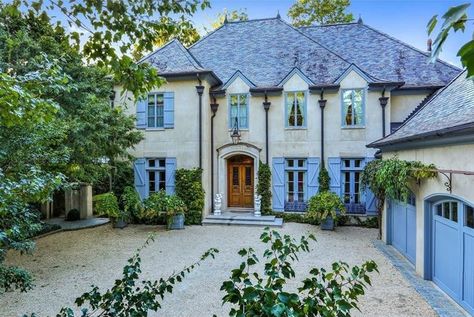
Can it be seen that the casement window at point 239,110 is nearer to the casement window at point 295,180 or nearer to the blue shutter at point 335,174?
the casement window at point 295,180

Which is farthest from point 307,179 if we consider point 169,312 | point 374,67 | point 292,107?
point 169,312

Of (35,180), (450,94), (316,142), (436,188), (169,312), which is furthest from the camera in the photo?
(316,142)

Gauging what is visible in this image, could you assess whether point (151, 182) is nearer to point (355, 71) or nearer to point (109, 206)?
point (109, 206)

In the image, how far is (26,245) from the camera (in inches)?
167

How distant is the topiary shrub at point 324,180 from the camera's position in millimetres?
12062

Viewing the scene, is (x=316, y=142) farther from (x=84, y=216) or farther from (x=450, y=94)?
(x=84, y=216)

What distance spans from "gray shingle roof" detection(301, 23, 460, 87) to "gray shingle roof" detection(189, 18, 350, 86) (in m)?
1.48

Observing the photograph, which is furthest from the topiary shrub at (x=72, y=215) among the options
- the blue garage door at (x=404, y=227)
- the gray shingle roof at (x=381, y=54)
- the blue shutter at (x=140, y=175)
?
the gray shingle roof at (x=381, y=54)

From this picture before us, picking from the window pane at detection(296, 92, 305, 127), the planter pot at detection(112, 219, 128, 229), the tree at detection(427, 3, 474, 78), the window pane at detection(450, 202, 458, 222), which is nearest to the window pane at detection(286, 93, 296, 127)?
the window pane at detection(296, 92, 305, 127)

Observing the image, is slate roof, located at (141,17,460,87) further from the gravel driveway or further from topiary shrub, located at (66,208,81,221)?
topiary shrub, located at (66,208,81,221)

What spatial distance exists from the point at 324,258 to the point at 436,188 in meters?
3.31

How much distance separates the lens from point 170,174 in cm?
1248

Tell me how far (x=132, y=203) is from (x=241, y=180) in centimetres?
483

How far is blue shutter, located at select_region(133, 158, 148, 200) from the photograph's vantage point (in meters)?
12.8
